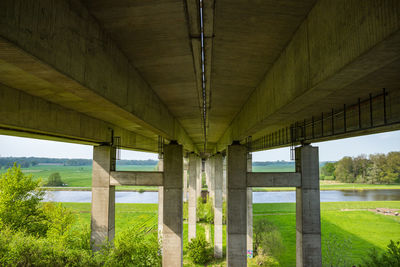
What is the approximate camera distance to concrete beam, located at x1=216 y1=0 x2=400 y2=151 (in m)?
2.93

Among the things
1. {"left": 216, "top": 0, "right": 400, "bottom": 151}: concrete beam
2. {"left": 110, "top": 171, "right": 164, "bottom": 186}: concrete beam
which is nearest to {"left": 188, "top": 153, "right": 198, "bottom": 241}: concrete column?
{"left": 110, "top": 171, "right": 164, "bottom": 186}: concrete beam

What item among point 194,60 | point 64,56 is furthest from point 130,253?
point 64,56

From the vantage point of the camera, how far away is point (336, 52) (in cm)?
376

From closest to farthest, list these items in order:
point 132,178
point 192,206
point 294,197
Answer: point 132,178 → point 192,206 → point 294,197

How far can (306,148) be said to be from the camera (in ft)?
55.5

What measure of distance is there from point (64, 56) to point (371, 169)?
123 meters

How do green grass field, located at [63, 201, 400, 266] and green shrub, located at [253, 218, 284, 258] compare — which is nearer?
green shrub, located at [253, 218, 284, 258]

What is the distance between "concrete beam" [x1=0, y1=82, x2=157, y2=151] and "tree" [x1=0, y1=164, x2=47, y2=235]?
15.7 metres

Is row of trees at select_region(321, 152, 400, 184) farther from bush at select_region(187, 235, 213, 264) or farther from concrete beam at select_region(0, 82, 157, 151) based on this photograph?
concrete beam at select_region(0, 82, 157, 151)

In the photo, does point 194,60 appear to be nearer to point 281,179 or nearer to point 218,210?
point 281,179

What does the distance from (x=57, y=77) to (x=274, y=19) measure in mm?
3928

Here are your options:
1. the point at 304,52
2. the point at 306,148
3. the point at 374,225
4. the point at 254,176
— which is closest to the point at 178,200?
the point at 254,176

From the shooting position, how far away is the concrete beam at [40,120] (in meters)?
6.93

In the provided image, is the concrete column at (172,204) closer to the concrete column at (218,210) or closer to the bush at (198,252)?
the bush at (198,252)
